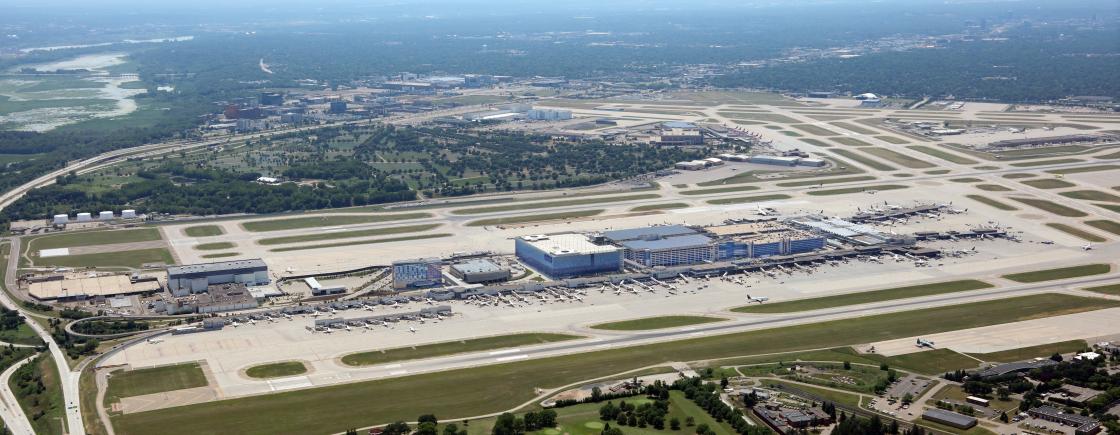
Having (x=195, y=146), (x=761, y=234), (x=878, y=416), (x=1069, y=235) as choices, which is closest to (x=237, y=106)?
(x=195, y=146)

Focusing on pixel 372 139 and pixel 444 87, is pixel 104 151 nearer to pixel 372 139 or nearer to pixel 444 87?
pixel 372 139

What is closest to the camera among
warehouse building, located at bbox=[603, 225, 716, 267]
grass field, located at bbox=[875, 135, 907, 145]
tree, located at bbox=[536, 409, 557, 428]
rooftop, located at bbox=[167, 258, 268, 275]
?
tree, located at bbox=[536, 409, 557, 428]

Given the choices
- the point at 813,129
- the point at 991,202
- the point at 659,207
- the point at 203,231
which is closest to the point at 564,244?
the point at 659,207

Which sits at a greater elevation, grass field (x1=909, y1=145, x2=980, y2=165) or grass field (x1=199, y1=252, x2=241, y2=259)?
grass field (x1=199, y1=252, x2=241, y2=259)

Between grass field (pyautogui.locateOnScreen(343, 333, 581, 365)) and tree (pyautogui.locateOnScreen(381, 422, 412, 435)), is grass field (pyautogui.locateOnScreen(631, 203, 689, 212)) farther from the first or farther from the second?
tree (pyautogui.locateOnScreen(381, 422, 412, 435))

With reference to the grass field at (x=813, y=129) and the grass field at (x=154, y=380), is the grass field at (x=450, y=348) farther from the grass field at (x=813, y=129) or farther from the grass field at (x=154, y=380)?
the grass field at (x=813, y=129)

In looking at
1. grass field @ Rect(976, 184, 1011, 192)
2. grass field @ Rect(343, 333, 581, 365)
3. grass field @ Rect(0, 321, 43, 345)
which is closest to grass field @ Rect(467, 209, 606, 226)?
grass field @ Rect(343, 333, 581, 365)
